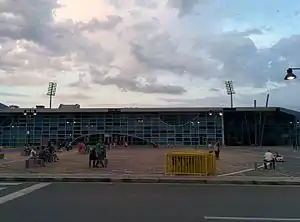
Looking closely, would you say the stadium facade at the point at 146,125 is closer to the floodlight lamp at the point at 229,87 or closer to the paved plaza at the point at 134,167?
the floodlight lamp at the point at 229,87

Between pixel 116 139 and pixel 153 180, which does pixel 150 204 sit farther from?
pixel 116 139

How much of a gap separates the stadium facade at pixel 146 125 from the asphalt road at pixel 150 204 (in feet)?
282

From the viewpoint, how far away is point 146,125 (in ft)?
329

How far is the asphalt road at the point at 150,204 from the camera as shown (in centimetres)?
824

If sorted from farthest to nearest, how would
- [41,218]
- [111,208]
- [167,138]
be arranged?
[167,138] < [111,208] < [41,218]

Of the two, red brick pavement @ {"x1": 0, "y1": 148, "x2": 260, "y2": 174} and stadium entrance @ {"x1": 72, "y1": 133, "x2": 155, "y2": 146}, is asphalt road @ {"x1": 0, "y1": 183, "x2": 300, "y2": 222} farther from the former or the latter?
stadium entrance @ {"x1": 72, "y1": 133, "x2": 155, "y2": 146}

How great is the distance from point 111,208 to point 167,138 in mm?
90297

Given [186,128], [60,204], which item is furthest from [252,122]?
[60,204]

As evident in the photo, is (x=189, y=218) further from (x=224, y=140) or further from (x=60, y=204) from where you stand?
(x=224, y=140)

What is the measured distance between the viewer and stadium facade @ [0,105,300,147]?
99375 millimetres

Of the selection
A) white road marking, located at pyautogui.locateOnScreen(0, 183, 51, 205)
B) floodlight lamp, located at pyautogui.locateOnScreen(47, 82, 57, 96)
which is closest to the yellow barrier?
white road marking, located at pyautogui.locateOnScreen(0, 183, 51, 205)

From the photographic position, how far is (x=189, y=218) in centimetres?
810

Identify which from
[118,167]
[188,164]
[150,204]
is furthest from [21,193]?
[118,167]

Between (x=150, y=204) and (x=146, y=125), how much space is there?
297 ft
